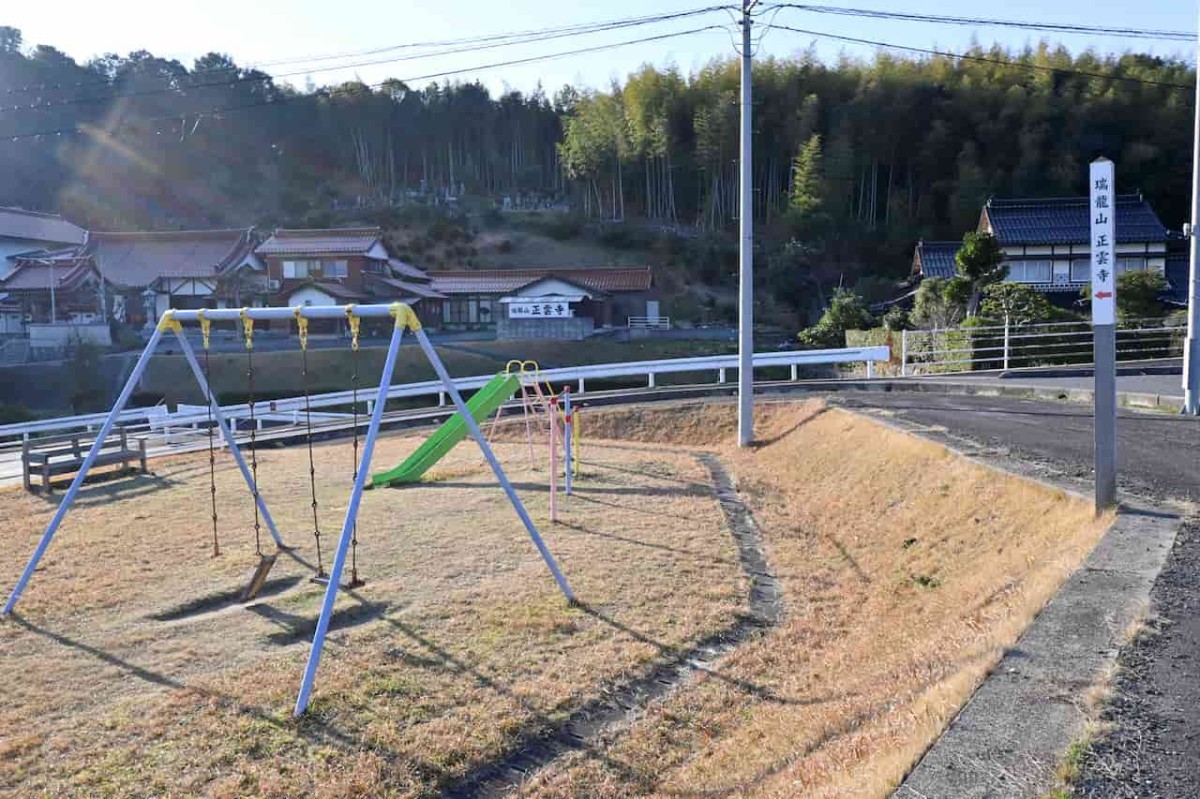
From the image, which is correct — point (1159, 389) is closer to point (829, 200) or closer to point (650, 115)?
point (829, 200)

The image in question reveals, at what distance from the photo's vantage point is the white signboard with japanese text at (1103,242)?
4.79m

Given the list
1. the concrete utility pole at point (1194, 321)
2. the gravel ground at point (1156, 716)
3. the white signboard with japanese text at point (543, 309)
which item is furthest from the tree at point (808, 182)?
the gravel ground at point (1156, 716)

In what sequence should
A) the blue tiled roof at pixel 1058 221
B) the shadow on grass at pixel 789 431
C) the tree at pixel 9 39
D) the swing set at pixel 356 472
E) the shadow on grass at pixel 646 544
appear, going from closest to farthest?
the swing set at pixel 356 472
the shadow on grass at pixel 646 544
the shadow on grass at pixel 789 431
the blue tiled roof at pixel 1058 221
the tree at pixel 9 39

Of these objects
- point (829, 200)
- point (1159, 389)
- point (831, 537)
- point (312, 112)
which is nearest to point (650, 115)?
point (829, 200)

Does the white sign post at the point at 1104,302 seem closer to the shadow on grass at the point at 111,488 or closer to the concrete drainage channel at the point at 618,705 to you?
the concrete drainage channel at the point at 618,705

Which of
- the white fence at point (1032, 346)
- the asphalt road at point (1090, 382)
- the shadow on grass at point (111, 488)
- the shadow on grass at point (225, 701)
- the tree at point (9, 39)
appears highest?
the tree at point (9, 39)

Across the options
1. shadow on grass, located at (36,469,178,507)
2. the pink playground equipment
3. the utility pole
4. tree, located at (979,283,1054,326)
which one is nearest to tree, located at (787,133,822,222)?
tree, located at (979,283,1054,326)

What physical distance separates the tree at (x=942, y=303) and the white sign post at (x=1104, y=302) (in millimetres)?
15294

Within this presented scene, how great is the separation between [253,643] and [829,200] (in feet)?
141

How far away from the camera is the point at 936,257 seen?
101ft

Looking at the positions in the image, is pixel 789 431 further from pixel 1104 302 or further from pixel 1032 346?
pixel 1032 346

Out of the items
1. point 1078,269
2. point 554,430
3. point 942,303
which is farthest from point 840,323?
point 554,430

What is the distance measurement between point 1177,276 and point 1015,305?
603 inches

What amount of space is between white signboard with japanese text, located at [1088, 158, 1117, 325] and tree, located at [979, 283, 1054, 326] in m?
13.9
